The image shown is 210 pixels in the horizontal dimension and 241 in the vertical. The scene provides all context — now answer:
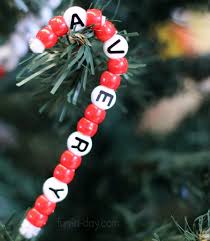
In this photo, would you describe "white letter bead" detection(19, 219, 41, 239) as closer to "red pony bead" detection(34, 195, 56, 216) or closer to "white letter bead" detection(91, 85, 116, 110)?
"red pony bead" detection(34, 195, 56, 216)

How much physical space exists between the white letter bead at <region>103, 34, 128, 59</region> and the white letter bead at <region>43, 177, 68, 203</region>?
0.12 metres

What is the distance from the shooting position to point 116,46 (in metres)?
0.33

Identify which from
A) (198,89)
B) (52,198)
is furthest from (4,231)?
(198,89)

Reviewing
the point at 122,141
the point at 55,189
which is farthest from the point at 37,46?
the point at 122,141

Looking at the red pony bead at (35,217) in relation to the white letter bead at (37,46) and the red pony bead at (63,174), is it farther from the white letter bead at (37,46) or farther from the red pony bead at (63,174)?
the white letter bead at (37,46)

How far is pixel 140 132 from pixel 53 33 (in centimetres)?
36

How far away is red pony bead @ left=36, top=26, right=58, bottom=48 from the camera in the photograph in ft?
1.06

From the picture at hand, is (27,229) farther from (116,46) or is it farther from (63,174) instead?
(116,46)

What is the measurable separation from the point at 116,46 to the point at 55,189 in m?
0.13

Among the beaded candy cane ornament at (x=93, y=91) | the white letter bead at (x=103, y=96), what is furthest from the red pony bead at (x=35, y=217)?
the white letter bead at (x=103, y=96)

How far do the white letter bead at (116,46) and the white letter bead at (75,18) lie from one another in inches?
1.0

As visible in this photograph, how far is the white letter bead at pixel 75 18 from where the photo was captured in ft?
1.06

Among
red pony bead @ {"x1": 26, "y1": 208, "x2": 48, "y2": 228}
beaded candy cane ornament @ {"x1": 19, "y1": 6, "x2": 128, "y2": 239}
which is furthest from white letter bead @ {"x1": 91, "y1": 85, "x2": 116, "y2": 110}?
red pony bead @ {"x1": 26, "y1": 208, "x2": 48, "y2": 228}

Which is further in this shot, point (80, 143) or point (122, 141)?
point (122, 141)
